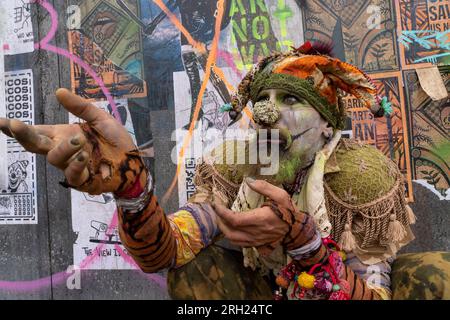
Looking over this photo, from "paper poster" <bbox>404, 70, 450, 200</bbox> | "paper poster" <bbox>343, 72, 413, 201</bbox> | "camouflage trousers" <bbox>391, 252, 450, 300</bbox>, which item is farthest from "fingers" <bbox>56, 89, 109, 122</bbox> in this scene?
"paper poster" <bbox>404, 70, 450, 200</bbox>

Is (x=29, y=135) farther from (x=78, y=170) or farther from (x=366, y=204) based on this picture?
(x=366, y=204)

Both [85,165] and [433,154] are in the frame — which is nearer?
[85,165]

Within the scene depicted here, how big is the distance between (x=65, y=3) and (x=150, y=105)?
0.90 meters

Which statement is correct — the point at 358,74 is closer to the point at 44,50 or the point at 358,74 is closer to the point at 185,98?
the point at 185,98

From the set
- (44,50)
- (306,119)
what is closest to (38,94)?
(44,50)

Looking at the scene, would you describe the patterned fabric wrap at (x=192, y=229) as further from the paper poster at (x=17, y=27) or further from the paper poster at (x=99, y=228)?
the paper poster at (x=17, y=27)

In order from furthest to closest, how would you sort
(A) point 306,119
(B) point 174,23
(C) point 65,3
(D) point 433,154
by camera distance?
(C) point 65,3 → (B) point 174,23 → (D) point 433,154 → (A) point 306,119

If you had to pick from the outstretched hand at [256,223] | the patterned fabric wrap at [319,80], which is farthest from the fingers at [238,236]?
the patterned fabric wrap at [319,80]

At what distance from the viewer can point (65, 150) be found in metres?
1.12

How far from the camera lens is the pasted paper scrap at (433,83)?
95.2 inches

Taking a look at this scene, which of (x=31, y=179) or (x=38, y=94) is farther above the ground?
(x=38, y=94)

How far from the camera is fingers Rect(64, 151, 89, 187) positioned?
3.76 feet

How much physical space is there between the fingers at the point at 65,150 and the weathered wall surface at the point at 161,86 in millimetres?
1694

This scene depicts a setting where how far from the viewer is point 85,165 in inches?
45.8
